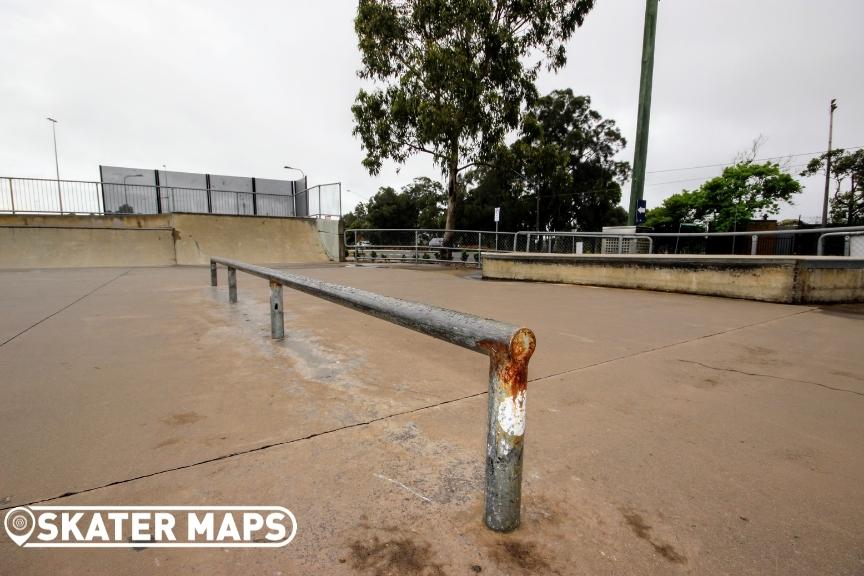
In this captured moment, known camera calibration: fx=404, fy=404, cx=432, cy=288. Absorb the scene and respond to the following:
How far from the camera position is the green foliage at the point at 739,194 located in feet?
115

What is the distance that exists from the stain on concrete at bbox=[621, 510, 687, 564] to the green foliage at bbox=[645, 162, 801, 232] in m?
39.4

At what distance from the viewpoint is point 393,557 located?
3.64 ft

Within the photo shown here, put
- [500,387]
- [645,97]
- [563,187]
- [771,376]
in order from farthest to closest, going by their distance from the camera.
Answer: [563,187]
[645,97]
[771,376]
[500,387]

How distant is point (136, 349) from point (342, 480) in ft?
8.45

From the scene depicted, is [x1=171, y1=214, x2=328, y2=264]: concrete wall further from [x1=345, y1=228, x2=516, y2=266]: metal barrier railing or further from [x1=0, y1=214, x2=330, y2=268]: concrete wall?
[x1=345, y1=228, x2=516, y2=266]: metal barrier railing

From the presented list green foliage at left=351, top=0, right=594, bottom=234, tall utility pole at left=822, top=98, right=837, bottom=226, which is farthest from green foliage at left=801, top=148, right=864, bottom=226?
green foliage at left=351, top=0, right=594, bottom=234

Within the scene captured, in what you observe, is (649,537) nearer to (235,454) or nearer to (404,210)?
(235,454)

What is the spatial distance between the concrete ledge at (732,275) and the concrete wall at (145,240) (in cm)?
1116

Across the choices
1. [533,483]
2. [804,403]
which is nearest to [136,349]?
[533,483]

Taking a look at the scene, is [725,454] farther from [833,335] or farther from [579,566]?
[833,335]

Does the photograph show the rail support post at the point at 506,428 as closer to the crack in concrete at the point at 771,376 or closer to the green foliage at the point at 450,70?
the crack in concrete at the point at 771,376

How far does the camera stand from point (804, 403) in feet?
7.17

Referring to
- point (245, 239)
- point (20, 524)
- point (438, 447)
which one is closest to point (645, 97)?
point (438, 447)

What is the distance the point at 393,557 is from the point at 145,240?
51.2 ft
